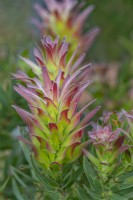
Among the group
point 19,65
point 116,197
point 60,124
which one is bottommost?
point 116,197

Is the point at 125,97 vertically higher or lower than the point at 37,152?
higher

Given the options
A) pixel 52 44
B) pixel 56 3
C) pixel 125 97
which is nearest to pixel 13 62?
pixel 56 3

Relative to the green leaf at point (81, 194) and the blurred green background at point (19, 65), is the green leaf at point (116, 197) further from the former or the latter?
the blurred green background at point (19, 65)

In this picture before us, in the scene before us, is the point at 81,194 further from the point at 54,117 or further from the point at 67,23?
the point at 67,23

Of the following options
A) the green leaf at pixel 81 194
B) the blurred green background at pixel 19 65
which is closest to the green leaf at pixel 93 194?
the green leaf at pixel 81 194

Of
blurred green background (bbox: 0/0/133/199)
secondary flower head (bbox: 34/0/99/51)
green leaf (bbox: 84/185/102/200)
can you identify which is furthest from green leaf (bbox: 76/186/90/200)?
secondary flower head (bbox: 34/0/99/51)

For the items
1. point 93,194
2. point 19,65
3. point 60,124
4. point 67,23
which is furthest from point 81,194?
point 67,23

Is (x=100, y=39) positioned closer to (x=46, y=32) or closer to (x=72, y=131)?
(x=46, y=32)
